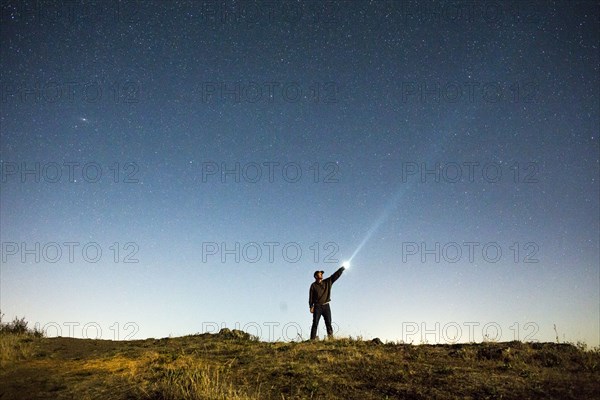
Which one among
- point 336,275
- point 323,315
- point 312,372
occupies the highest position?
point 336,275

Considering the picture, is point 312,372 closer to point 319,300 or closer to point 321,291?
point 319,300

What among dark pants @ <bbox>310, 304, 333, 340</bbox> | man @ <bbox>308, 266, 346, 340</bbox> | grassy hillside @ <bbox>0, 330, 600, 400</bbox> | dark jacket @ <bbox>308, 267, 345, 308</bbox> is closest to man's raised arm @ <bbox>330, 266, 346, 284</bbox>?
dark jacket @ <bbox>308, 267, 345, 308</bbox>

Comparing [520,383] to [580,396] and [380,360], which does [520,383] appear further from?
[380,360]

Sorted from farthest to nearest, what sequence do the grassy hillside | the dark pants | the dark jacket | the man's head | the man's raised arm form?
the man's raised arm < the man's head < the dark jacket < the dark pants < the grassy hillside

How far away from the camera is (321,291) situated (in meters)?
13.8

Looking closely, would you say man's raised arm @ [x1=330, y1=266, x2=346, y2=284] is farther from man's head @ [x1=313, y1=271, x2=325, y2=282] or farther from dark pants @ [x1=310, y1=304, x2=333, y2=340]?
dark pants @ [x1=310, y1=304, x2=333, y2=340]

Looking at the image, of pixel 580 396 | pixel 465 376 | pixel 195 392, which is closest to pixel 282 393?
pixel 195 392

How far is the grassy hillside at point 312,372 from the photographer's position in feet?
23.4

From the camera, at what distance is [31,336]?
47.7 feet

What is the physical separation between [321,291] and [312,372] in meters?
5.44

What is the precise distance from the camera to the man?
13627mm

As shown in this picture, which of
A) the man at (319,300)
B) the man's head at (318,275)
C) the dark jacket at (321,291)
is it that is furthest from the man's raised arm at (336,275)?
the man's head at (318,275)

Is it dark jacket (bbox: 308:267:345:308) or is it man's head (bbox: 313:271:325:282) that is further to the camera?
man's head (bbox: 313:271:325:282)

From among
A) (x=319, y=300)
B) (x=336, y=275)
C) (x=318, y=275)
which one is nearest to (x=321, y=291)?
(x=319, y=300)
